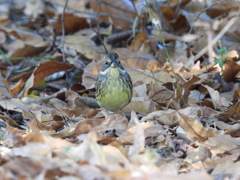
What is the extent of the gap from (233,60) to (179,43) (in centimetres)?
114

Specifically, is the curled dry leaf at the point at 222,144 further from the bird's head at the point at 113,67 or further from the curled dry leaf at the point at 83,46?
the curled dry leaf at the point at 83,46

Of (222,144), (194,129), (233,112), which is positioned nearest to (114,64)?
(233,112)

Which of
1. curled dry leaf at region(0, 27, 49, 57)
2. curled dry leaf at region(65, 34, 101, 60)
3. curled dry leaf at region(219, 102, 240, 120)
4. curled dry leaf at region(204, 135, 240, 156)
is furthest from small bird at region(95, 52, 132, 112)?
curled dry leaf at region(0, 27, 49, 57)

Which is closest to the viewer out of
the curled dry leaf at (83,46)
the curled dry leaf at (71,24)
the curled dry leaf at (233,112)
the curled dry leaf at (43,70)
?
the curled dry leaf at (233,112)

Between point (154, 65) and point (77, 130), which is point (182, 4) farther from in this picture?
point (77, 130)

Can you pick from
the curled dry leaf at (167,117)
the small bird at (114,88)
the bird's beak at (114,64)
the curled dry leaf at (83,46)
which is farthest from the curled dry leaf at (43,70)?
the curled dry leaf at (167,117)

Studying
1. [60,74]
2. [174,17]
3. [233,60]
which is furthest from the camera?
[174,17]

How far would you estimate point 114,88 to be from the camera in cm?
554

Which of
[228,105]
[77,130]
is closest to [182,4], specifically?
[228,105]

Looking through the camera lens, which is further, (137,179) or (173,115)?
(173,115)

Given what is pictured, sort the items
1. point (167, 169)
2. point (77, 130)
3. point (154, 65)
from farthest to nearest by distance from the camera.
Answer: point (154, 65)
point (77, 130)
point (167, 169)

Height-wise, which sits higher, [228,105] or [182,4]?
[182,4]

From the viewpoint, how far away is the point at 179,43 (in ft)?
23.1

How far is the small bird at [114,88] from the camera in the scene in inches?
216
